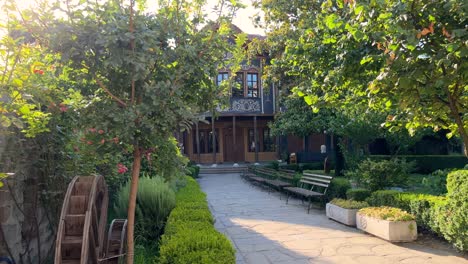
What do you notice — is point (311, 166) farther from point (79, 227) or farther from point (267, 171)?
point (79, 227)

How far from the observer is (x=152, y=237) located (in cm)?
658

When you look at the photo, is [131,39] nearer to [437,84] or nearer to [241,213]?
[437,84]

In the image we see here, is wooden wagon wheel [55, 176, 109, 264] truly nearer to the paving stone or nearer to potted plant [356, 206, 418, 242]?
the paving stone

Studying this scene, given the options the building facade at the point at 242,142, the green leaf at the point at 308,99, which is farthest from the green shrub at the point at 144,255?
the building facade at the point at 242,142

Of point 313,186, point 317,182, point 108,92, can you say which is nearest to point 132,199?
point 108,92

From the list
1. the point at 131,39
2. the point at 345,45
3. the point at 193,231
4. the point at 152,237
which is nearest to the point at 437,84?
the point at 345,45

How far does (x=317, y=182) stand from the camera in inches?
411

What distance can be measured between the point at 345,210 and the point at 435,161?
14777mm

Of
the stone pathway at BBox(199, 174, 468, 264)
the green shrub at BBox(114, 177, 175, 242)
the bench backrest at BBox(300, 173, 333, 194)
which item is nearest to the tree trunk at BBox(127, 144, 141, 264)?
the stone pathway at BBox(199, 174, 468, 264)

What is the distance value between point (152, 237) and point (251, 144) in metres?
22.1

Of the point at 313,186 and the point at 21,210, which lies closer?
the point at 21,210

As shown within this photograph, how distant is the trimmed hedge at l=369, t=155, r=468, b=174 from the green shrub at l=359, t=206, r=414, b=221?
40.9ft

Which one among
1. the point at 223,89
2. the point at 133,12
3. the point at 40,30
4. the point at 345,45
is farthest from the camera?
the point at 345,45

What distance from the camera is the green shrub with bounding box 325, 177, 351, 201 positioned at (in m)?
9.48
